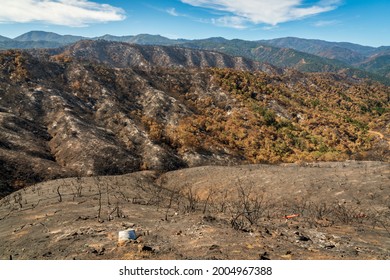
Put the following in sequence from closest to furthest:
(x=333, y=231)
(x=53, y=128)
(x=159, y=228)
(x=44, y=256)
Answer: (x=44, y=256), (x=159, y=228), (x=333, y=231), (x=53, y=128)

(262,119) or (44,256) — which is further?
(262,119)

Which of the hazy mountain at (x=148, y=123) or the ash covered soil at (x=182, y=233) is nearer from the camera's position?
the ash covered soil at (x=182, y=233)

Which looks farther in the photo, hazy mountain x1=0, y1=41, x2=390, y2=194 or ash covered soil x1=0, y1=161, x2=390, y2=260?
hazy mountain x1=0, y1=41, x2=390, y2=194

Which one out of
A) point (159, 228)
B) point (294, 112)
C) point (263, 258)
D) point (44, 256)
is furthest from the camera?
point (294, 112)

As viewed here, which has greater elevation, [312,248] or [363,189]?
[312,248]

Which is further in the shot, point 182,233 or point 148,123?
point 148,123

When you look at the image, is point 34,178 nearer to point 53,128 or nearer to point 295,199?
point 53,128

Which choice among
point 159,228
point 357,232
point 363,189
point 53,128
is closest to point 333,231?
point 357,232

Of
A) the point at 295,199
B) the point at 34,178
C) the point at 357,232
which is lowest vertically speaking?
the point at 34,178
